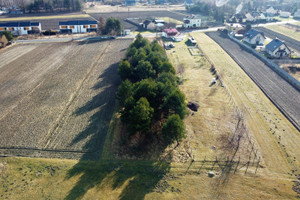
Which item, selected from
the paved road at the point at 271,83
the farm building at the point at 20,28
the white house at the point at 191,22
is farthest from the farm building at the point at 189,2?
the farm building at the point at 20,28

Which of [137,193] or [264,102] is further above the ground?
[264,102]

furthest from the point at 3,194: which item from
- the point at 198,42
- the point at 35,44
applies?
the point at 198,42

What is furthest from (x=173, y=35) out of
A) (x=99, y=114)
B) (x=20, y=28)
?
(x=20, y=28)

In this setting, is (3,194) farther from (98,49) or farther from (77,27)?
(77,27)

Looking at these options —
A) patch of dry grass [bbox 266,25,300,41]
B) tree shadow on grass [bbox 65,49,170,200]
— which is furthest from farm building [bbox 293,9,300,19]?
tree shadow on grass [bbox 65,49,170,200]

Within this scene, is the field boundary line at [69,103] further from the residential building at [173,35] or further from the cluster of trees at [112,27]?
the residential building at [173,35]

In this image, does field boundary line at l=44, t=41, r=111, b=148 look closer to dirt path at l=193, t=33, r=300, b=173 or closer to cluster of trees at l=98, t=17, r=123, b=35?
cluster of trees at l=98, t=17, r=123, b=35
